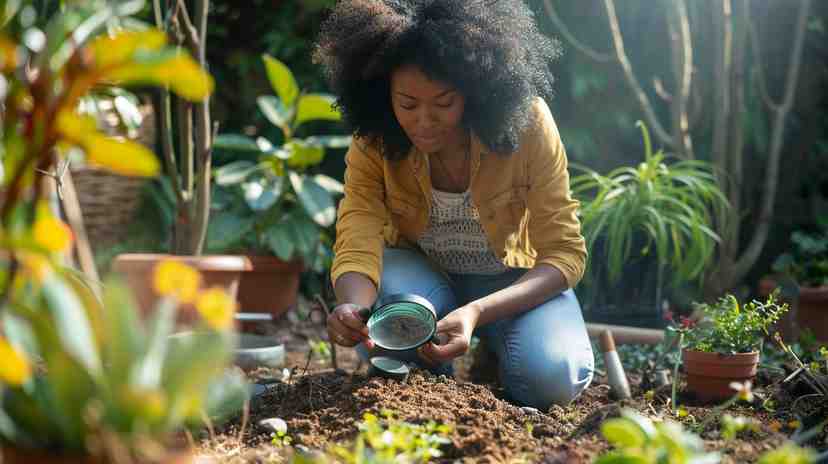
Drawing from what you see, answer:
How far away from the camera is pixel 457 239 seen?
2594 mm

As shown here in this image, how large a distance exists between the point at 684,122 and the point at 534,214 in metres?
1.68

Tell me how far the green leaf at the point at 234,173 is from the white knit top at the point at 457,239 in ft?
3.78

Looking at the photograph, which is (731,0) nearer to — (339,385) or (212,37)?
(212,37)

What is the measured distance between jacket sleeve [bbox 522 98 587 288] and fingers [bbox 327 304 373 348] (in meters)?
0.58

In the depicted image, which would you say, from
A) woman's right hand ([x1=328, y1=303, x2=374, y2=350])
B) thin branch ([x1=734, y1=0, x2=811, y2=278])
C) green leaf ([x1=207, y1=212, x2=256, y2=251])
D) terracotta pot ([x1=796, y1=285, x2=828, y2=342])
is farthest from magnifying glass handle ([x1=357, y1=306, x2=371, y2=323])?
thin branch ([x1=734, y1=0, x2=811, y2=278])

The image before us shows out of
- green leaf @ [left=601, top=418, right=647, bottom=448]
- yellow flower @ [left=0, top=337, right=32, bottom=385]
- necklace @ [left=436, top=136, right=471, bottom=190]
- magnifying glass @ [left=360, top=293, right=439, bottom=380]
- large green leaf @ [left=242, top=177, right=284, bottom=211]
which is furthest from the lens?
large green leaf @ [left=242, top=177, right=284, bottom=211]

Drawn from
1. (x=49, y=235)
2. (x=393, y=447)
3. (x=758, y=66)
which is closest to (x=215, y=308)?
(x=49, y=235)

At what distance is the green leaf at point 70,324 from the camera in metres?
0.90

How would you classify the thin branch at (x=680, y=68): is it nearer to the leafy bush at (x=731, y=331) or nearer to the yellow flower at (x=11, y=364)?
the leafy bush at (x=731, y=331)

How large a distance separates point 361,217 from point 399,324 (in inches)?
17.6

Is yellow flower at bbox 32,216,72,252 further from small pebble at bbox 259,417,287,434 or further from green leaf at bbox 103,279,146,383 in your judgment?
small pebble at bbox 259,417,287,434

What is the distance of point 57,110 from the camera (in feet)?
3.25

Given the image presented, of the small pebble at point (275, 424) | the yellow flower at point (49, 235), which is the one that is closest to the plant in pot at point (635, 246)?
the small pebble at point (275, 424)

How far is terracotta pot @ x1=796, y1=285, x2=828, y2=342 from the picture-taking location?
3336 mm
